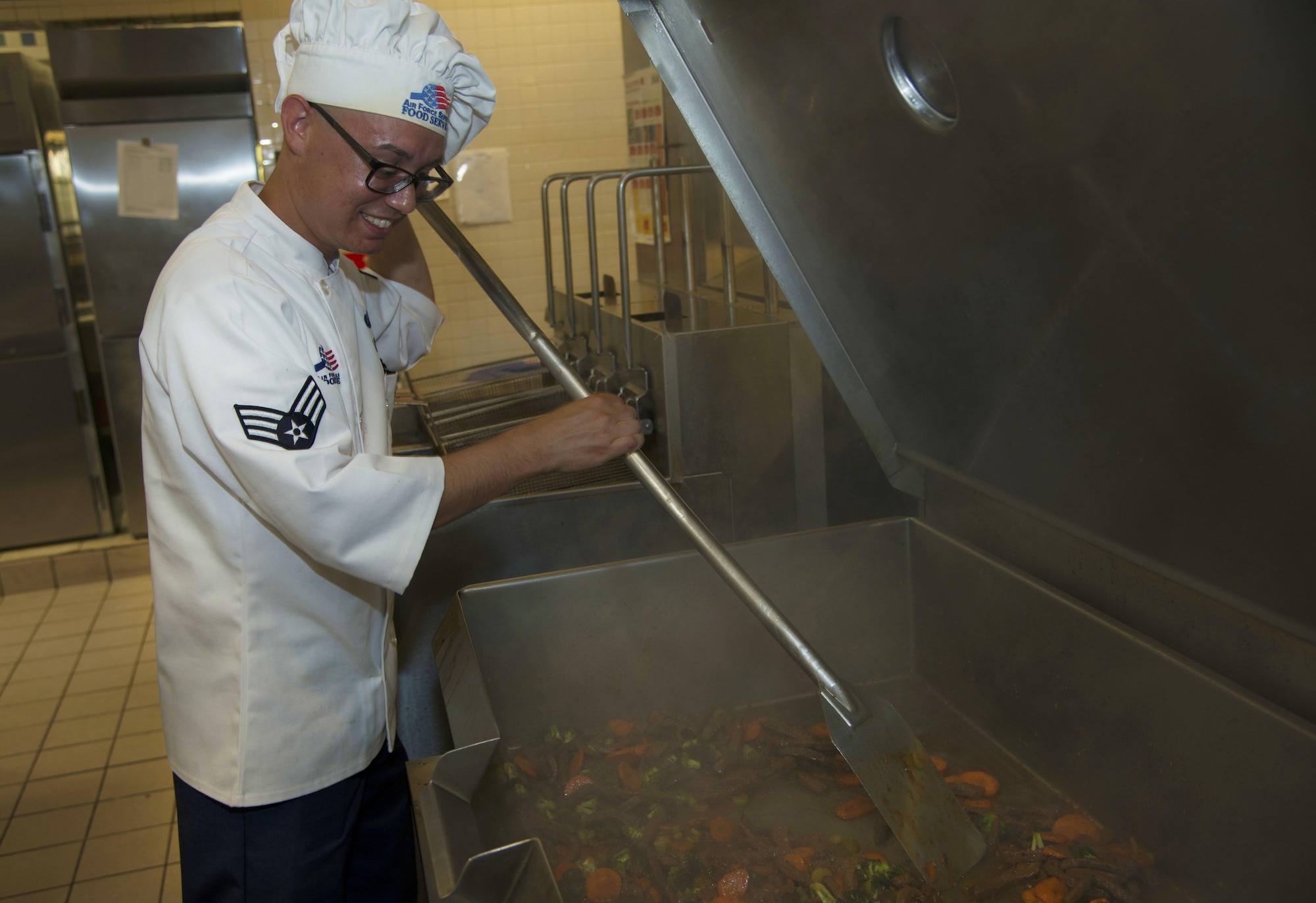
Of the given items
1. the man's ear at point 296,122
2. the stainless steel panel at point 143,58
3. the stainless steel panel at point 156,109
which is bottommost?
the man's ear at point 296,122

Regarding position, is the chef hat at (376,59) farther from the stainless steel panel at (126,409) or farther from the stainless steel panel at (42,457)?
the stainless steel panel at (42,457)

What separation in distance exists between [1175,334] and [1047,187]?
15cm

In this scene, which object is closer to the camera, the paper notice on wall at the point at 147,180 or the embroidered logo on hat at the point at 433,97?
the embroidered logo on hat at the point at 433,97

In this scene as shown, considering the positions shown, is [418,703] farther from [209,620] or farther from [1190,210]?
[1190,210]

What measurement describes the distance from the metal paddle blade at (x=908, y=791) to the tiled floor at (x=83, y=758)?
5.92 ft

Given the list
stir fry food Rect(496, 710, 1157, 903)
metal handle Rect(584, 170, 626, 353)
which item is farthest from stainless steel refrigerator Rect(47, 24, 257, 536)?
stir fry food Rect(496, 710, 1157, 903)

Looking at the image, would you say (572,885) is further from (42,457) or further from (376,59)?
(42,457)

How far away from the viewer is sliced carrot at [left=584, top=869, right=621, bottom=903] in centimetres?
105

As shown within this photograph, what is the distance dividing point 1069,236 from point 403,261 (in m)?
1.11

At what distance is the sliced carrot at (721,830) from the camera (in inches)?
45.9

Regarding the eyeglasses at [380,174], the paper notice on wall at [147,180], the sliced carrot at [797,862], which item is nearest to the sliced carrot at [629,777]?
the sliced carrot at [797,862]

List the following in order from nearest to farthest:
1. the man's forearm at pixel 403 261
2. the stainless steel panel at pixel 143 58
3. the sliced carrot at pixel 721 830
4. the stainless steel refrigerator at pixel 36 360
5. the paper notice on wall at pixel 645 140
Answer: the sliced carrot at pixel 721 830, the man's forearm at pixel 403 261, the paper notice on wall at pixel 645 140, the stainless steel panel at pixel 143 58, the stainless steel refrigerator at pixel 36 360

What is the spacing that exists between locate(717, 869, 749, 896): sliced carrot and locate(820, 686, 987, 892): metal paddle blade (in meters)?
0.17

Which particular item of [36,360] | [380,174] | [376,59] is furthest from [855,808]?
[36,360]
